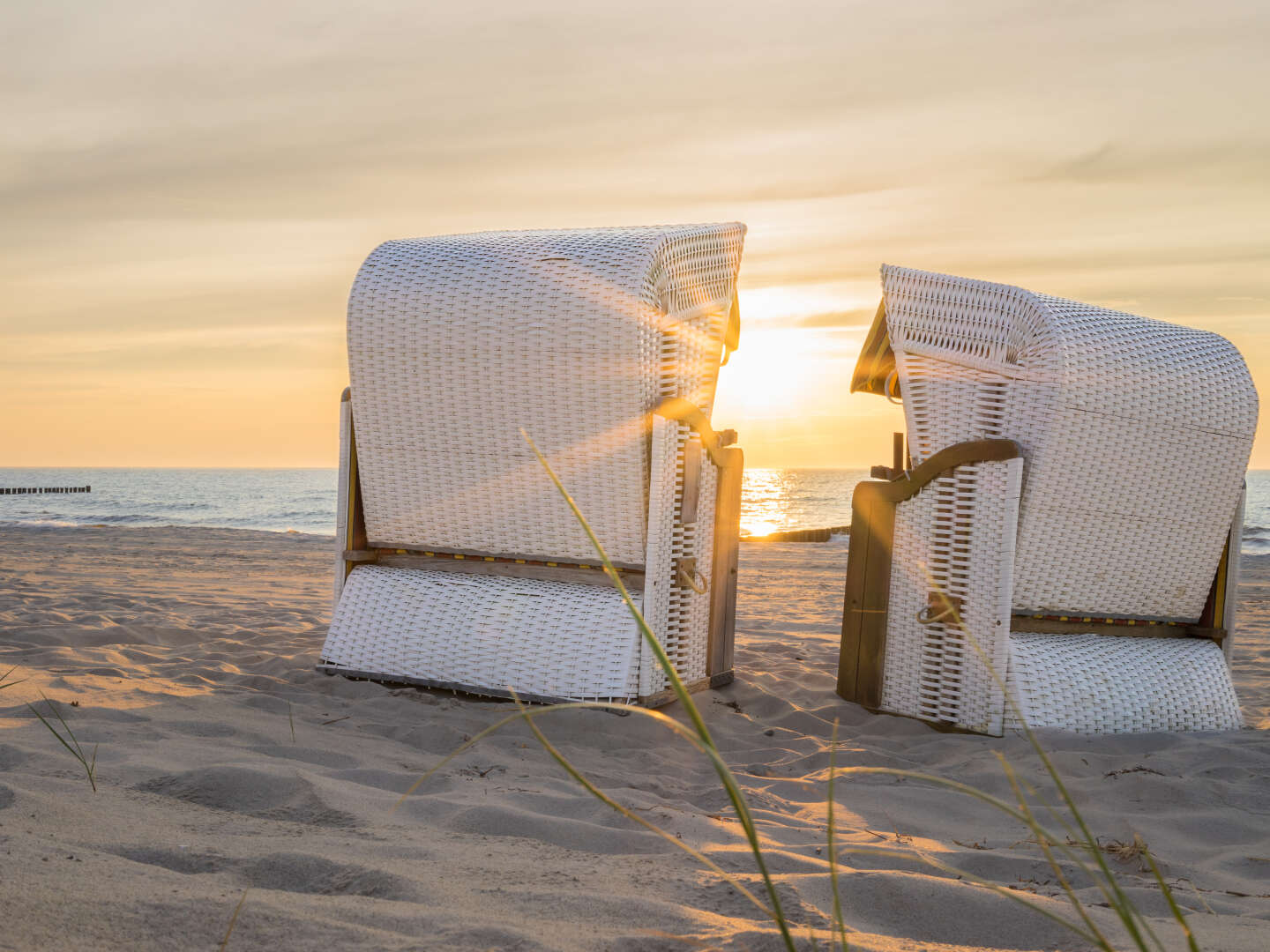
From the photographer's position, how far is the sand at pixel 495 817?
58.6 inches

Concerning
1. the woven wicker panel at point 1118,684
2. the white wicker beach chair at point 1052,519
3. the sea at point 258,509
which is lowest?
the sea at point 258,509

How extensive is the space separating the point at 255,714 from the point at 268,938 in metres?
2.08

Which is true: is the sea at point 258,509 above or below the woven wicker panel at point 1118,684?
below

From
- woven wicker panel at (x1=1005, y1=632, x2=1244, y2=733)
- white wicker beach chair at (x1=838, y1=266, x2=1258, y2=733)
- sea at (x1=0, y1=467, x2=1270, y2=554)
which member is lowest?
sea at (x1=0, y1=467, x2=1270, y2=554)

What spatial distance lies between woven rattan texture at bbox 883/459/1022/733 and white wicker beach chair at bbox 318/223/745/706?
2.61 ft

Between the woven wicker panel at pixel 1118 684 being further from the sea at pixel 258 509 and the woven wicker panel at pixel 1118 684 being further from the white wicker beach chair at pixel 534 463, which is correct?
the sea at pixel 258 509

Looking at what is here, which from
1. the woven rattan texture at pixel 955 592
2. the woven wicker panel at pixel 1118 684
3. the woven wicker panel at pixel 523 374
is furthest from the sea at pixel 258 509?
the woven wicker panel at pixel 523 374

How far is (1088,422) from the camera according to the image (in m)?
3.68

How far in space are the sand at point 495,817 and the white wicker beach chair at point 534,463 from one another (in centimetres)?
27

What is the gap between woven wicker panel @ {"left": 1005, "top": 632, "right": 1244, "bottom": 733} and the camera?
146 inches

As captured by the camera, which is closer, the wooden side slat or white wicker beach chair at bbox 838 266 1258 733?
white wicker beach chair at bbox 838 266 1258 733

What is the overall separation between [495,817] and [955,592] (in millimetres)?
2268

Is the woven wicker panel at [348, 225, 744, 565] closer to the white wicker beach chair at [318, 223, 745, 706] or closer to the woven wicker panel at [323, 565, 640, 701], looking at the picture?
the white wicker beach chair at [318, 223, 745, 706]

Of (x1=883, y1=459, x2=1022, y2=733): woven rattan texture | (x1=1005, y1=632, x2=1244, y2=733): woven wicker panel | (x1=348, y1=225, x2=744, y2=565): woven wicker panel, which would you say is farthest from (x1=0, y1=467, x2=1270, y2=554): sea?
(x1=348, y1=225, x2=744, y2=565): woven wicker panel
